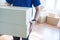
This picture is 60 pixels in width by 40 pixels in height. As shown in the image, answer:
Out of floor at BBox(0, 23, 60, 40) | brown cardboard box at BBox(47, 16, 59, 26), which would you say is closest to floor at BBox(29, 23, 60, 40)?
floor at BBox(0, 23, 60, 40)

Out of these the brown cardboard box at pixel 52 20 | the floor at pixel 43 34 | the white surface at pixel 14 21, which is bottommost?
the floor at pixel 43 34

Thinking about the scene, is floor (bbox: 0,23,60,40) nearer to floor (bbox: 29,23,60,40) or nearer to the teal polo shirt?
floor (bbox: 29,23,60,40)

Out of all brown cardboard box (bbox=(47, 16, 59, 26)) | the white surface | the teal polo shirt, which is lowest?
brown cardboard box (bbox=(47, 16, 59, 26))

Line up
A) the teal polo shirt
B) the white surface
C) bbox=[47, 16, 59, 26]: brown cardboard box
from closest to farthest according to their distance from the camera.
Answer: the white surface, the teal polo shirt, bbox=[47, 16, 59, 26]: brown cardboard box

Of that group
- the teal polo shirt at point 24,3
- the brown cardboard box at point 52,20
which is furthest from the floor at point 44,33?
the teal polo shirt at point 24,3

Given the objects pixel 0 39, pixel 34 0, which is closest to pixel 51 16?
pixel 0 39

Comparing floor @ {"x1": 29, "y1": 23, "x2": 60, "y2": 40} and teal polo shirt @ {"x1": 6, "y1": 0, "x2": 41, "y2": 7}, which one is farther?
floor @ {"x1": 29, "y1": 23, "x2": 60, "y2": 40}

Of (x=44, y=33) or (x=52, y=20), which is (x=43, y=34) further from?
(x=52, y=20)

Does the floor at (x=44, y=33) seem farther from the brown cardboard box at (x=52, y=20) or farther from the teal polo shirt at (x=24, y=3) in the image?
the teal polo shirt at (x=24, y=3)

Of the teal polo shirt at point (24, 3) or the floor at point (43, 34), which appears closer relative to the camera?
the teal polo shirt at point (24, 3)

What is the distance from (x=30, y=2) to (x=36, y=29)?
205 centimetres

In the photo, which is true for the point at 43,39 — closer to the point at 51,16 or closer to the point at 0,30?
the point at 51,16

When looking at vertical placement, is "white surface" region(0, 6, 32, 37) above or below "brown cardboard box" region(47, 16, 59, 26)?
above

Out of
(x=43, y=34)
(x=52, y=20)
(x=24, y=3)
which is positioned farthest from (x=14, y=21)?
(x=52, y=20)
